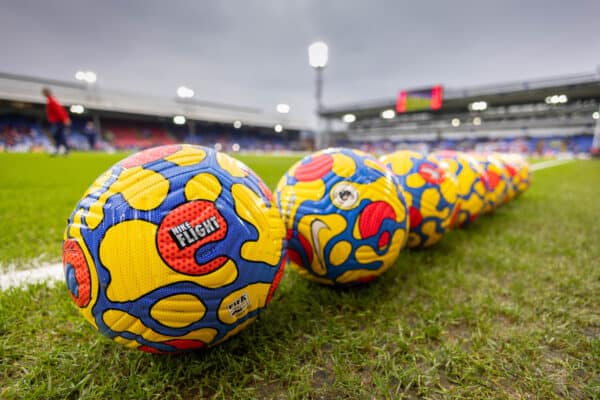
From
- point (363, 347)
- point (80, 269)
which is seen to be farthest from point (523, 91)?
point (80, 269)

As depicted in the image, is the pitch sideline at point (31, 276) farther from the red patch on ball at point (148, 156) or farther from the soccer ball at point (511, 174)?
the soccer ball at point (511, 174)

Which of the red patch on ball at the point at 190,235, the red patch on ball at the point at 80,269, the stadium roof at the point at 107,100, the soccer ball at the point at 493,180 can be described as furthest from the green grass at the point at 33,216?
the stadium roof at the point at 107,100

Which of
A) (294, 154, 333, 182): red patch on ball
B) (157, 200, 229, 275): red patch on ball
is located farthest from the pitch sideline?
(294, 154, 333, 182): red patch on ball

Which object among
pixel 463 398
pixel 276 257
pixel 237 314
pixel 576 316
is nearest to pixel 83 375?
pixel 237 314

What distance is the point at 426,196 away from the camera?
223 cm

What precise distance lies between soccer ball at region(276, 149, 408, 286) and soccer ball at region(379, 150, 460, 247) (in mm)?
444

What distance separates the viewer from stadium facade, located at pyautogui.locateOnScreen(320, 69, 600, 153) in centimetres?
2688

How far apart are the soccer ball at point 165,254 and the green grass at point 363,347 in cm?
18

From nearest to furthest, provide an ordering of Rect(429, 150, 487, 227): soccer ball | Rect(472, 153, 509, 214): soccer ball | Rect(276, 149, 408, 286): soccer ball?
Rect(276, 149, 408, 286): soccer ball, Rect(429, 150, 487, 227): soccer ball, Rect(472, 153, 509, 214): soccer ball

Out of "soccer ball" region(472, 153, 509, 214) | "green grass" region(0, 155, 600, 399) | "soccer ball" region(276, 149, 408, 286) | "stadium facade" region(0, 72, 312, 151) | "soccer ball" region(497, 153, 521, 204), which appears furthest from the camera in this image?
"stadium facade" region(0, 72, 312, 151)

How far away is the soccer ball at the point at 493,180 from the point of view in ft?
11.1

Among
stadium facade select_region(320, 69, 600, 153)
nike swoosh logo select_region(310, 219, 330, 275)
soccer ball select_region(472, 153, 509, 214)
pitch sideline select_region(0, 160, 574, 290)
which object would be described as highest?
stadium facade select_region(320, 69, 600, 153)

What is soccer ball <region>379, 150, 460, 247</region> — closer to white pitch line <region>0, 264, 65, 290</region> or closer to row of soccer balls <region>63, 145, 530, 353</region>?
row of soccer balls <region>63, 145, 530, 353</region>

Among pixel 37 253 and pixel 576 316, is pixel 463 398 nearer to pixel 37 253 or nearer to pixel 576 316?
pixel 576 316
